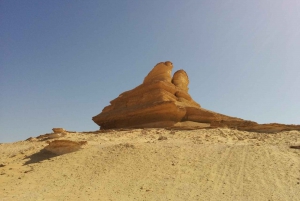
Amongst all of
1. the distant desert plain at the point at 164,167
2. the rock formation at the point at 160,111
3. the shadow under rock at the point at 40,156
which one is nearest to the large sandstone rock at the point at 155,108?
the rock formation at the point at 160,111

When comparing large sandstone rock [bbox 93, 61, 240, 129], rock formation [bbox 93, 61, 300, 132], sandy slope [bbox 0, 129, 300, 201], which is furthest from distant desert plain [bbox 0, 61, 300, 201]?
large sandstone rock [bbox 93, 61, 240, 129]

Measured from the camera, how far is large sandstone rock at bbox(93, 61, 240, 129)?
17.8 metres

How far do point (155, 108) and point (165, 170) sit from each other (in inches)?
373

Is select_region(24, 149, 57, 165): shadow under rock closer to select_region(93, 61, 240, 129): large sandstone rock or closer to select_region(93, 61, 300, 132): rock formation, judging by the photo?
select_region(93, 61, 300, 132): rock formation

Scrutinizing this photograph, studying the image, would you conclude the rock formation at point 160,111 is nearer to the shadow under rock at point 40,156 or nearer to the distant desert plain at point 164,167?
the distant desert plain at point 164,167

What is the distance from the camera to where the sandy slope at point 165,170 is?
7.12 meters

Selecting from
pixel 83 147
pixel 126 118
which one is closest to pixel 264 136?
pixel 83 147

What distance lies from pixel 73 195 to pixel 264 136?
9.62 meters

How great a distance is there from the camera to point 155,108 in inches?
709

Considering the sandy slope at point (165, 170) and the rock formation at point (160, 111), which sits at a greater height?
the rock formation at point (160, 111)

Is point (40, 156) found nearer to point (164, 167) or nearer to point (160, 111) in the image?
point (164, 167)

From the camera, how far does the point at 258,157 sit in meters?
9.28

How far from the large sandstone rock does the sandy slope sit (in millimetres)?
4833

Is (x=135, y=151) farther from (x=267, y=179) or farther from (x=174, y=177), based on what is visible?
(x=267, y=179)
